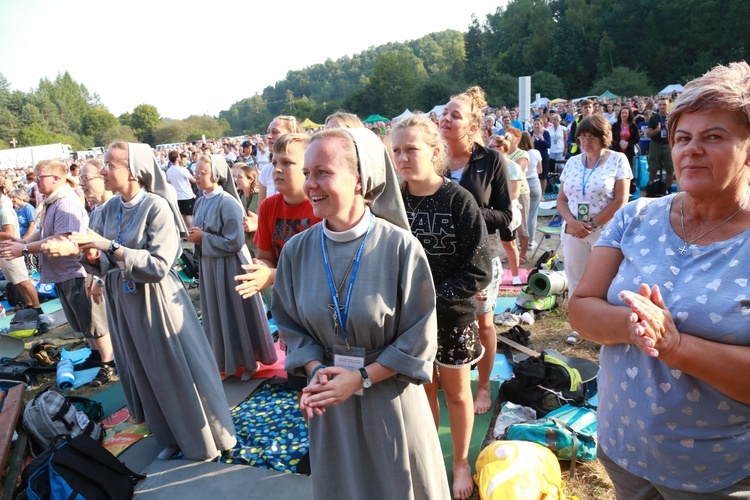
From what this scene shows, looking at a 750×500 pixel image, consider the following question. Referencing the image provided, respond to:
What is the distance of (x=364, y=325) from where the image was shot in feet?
6.01

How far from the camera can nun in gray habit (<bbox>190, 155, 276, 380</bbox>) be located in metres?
4.46

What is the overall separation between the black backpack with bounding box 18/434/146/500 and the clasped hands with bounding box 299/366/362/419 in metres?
2.10

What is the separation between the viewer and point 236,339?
187 inches

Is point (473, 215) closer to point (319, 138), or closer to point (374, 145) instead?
point (374, 145)

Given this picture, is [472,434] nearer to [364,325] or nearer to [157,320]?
[364,325]

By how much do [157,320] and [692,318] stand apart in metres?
3.08

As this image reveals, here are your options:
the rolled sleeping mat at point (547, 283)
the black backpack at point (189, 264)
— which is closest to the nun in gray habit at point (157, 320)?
the rolled sleeping mat at point (547, 283)

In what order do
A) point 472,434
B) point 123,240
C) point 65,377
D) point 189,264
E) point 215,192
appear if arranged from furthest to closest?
point 189,264 → point 65,377 → point 215,192 → point 472,434 → point 123,240

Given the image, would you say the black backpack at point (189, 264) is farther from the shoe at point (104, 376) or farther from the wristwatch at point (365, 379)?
the wristwatch at point (365, 379)

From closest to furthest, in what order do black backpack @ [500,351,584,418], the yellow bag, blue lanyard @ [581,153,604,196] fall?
1. the yellow bag
2. black backpack @ [500,351,584,418]
3. blue lanyard @ [581,153,604,196]

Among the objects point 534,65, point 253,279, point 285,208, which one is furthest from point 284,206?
point 534,65

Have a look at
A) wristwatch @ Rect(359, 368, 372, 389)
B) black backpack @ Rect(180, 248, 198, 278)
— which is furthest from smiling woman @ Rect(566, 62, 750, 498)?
black backpack @ Rect(180, 248, 198, 278)

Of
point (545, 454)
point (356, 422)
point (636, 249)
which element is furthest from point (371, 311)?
point (545, 454)

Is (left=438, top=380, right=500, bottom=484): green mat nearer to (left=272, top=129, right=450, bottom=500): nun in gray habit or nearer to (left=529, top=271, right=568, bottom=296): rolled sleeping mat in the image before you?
(left=272, top=129, right=450, bottom=500): nun in gray habit
